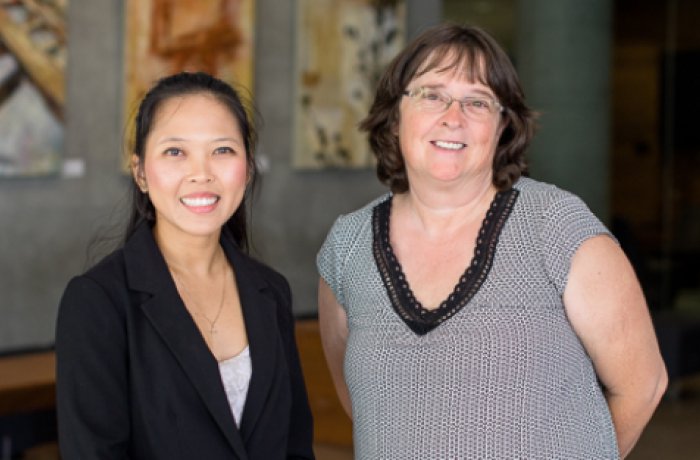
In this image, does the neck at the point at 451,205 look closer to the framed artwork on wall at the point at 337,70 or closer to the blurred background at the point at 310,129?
the blurred background at the point at 310,129

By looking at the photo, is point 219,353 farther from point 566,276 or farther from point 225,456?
point 566,276

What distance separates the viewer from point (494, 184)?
2.76 meters

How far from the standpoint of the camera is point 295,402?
2615 millimetres

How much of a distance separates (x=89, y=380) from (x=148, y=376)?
0.42 ft

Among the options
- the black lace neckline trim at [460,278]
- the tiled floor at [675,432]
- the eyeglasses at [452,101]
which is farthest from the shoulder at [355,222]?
the tiled floor at [675,432]

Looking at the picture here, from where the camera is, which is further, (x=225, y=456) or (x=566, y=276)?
(x=566, y=276)

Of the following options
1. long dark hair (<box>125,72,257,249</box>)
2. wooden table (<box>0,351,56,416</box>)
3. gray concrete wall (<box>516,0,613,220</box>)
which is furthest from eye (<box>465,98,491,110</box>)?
gray concrete wall (<box>516,0,613,220</box>)

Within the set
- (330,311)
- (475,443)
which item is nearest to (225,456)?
(475,443)

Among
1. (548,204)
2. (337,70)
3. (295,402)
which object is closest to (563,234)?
(548,204)

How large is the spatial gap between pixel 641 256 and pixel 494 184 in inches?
320

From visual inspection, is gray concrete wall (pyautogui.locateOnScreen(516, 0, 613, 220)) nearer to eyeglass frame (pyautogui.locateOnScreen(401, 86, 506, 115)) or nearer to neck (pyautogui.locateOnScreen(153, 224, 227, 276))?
eyeglass frame (pyautogui.locateOnScreen(401, 86, 506, 115))

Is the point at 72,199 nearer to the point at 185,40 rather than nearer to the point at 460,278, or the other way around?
the point at 185,40

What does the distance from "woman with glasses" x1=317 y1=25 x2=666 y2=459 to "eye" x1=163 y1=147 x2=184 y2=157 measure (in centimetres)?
59

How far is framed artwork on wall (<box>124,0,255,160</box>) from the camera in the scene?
6.98 metres
